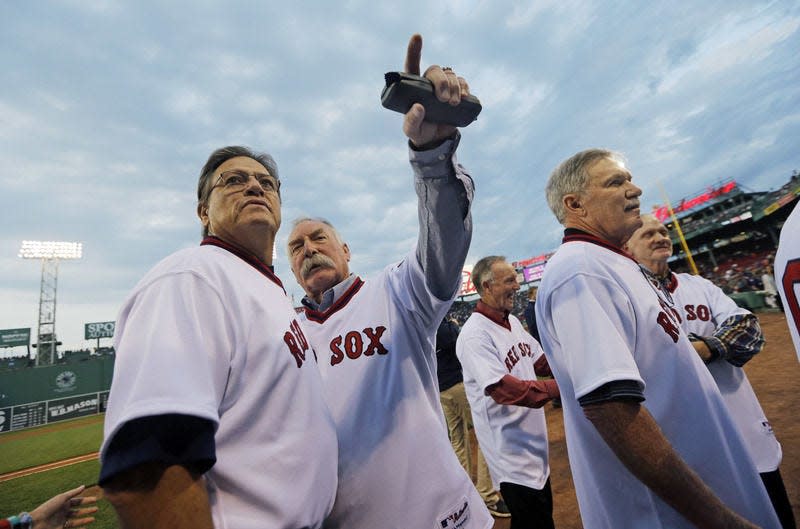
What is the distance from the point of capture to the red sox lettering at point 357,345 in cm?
177

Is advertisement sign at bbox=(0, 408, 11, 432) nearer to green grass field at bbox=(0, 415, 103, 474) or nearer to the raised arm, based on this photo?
green grass field at bbox=(0, 415, 103, 474)

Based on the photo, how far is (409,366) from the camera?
176 cm

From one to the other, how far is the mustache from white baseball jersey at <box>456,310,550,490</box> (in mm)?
1594

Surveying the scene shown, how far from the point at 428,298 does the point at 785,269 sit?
1178 mm

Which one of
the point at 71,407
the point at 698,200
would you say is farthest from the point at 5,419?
the point at 698,200

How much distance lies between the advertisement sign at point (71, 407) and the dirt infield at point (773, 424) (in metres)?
29.0

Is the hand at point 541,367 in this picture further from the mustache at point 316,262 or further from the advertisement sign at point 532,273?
the advertisement sign at point 532,273

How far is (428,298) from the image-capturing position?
1763 millimetres

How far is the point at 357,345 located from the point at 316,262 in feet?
2.17

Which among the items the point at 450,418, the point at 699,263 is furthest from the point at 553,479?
the point at 699,263

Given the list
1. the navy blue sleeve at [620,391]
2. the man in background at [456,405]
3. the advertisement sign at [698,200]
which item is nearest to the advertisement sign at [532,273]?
the advertisement sign at [698,200]

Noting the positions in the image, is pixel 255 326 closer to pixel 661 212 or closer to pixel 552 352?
pixel 552 352

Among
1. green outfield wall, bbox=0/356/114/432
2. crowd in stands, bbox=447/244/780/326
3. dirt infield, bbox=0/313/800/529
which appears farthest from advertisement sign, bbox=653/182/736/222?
green outfield wall, bbox=0/356/114/432

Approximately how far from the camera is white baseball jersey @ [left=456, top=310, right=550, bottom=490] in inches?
117
